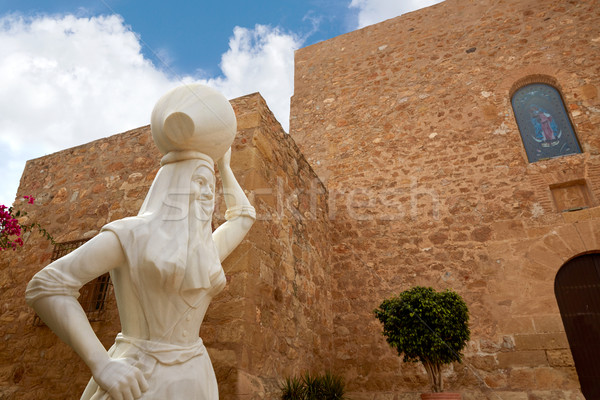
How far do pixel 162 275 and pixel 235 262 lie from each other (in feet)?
6.68

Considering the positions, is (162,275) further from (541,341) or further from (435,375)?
(541,341)

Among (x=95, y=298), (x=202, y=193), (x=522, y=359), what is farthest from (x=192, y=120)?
(x=522, y=359)

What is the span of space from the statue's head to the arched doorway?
15.6ft

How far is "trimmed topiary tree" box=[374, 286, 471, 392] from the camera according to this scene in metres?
3.82

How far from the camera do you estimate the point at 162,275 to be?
1543 millimetres

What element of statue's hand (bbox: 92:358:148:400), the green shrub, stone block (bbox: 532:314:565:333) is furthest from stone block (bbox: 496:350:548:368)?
statue's hand (bbox: 92:358:148:400)

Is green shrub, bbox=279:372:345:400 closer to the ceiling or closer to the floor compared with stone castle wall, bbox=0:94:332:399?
closer to the floor

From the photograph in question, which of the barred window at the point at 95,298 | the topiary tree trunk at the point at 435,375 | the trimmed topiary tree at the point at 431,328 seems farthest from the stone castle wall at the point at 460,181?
the barred window at the point at 95,298

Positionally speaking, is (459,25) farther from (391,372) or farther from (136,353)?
(136,353)

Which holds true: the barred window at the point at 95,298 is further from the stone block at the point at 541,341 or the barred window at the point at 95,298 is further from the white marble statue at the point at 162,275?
the stone block at the point at 541,341

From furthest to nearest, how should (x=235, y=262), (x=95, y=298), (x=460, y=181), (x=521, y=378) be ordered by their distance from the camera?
(x=460, y=181)
(x=521, y=378)
(x=95, y=298)
(x=235, y=262)

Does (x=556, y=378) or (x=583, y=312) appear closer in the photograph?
(x=556, y=378)

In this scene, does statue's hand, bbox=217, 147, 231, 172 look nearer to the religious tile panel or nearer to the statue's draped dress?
the statue's draped dress

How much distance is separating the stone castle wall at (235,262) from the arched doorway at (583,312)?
2.83 metres
